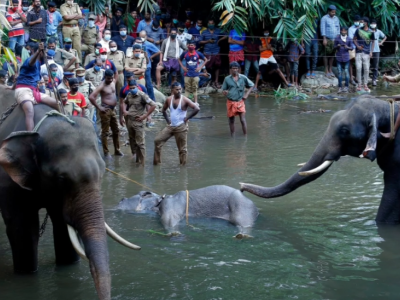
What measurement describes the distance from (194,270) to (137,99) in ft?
17.5

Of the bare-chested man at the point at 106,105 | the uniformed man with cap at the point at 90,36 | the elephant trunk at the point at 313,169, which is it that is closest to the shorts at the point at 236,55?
the uniformed man with cap at the point at 90,36

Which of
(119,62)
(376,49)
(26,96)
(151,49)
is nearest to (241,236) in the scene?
(26,96)

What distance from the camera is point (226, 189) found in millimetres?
8820

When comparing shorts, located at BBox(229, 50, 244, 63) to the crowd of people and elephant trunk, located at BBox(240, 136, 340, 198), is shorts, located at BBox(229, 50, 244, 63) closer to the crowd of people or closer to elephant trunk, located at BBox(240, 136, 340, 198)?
the crowd of people

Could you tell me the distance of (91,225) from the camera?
18.6 feet

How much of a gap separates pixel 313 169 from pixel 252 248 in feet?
3.94

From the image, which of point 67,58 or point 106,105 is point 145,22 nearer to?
point 67,58

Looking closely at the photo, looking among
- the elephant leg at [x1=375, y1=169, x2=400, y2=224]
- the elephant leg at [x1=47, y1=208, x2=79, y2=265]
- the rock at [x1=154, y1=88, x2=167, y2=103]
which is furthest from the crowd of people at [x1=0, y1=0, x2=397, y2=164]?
the elephant leg at [x1=375, y1=169, x2=400, y2=224]

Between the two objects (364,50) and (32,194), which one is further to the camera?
(364,50)

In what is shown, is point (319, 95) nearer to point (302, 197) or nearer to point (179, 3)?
point (179, 3)

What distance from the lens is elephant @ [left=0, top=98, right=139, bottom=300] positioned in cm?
564

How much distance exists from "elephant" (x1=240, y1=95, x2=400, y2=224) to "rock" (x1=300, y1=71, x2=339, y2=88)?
12.2m

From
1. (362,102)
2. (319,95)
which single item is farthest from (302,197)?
(319,95)

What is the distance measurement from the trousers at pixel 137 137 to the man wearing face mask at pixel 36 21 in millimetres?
4501
